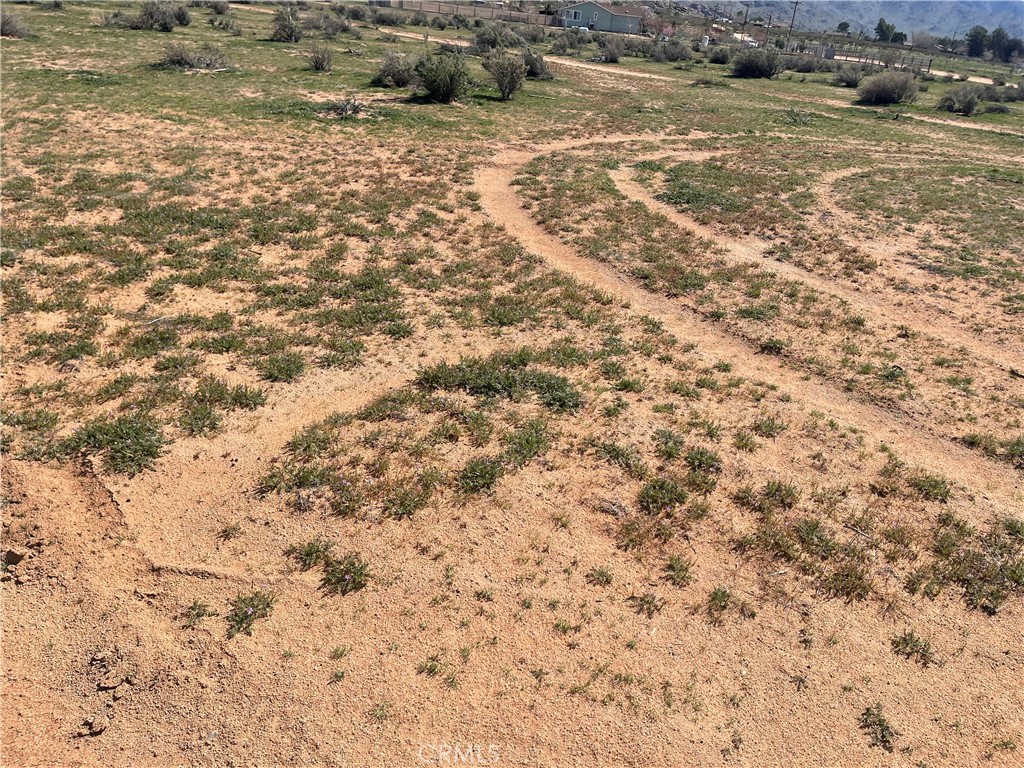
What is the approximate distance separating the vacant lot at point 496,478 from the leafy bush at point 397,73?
15.6 metres

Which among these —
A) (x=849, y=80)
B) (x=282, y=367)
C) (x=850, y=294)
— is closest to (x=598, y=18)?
(x=849, y=80)

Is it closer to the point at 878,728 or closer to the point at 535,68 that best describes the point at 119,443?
the point at 878,728

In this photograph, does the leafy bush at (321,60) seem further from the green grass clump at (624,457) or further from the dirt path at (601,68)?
the green grass clump at (624,457)

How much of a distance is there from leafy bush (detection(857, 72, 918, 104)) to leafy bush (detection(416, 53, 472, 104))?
2672cm

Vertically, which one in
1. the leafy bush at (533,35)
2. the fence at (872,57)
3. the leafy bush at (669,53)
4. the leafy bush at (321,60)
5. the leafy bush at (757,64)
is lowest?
the leafy bush at (321,60)

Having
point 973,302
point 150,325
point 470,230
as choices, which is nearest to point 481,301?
point 470,230

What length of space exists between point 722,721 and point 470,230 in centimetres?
1023

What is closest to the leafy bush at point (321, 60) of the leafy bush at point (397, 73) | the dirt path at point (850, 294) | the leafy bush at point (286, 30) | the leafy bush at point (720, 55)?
the leafy bush at point (397, 73)

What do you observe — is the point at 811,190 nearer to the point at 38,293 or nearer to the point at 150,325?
the point at 150,325

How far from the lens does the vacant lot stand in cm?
414

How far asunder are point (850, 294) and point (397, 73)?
2365 cm

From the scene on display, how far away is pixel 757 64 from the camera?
44.9 meters

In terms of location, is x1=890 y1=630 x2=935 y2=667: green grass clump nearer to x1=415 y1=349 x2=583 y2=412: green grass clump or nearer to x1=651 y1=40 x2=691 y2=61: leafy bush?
x1=415 y1=349 x2=583 y2=412: green grass clump

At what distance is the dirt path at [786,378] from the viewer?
21.4ft
